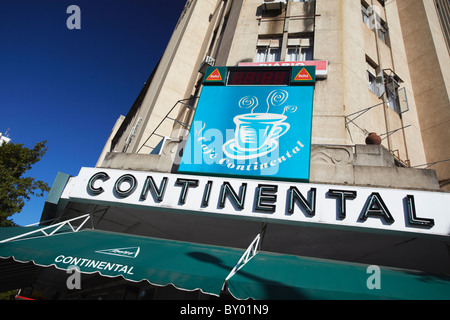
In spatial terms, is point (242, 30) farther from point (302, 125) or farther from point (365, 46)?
point (302, 125)

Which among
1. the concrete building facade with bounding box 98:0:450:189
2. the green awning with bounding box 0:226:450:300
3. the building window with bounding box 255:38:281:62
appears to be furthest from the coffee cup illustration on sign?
the building window with bounding box 255:38:281:62

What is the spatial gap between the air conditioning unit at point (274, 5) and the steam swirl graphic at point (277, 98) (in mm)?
7589

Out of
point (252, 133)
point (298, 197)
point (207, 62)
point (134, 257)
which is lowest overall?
point (134, 257)

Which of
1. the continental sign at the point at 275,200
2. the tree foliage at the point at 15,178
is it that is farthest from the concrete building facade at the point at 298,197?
the tree foliage at the point at 15,178

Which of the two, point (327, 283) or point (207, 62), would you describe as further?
point (207, 62)

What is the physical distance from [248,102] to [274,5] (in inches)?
321

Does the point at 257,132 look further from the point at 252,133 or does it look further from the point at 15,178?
the point at 15,178

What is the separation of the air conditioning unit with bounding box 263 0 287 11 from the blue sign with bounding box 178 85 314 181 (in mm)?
7353

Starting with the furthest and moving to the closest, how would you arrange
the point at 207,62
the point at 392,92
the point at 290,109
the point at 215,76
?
the point at 207,62
the point at 392,92
the point at 215,76
the point at 290,109

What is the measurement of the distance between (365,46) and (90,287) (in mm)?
16875

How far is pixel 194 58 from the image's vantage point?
813 inches

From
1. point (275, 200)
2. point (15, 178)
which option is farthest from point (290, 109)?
point (15, 178)

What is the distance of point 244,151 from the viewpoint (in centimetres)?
805
